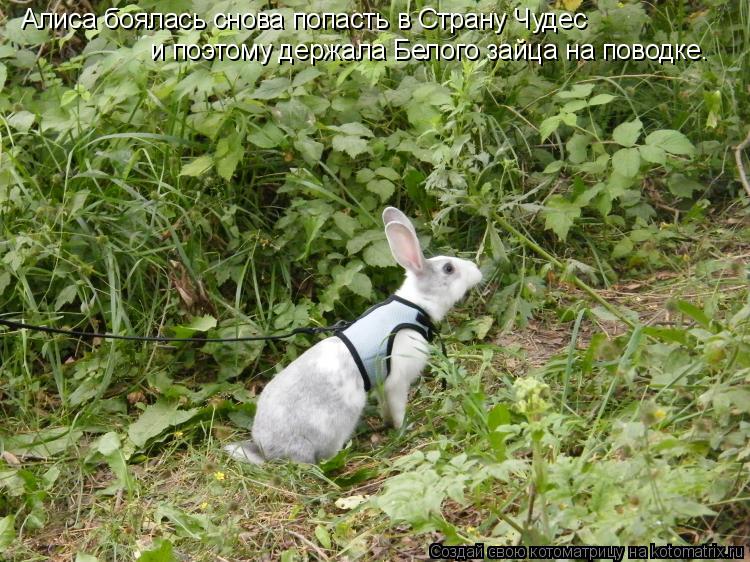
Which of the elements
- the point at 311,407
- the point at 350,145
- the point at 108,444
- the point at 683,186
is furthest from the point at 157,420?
the point at 683,186

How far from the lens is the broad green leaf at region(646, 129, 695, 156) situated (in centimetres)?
480

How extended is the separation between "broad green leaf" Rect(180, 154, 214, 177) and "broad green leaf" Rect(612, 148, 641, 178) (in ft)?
6.27

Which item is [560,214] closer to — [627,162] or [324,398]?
[627,162]

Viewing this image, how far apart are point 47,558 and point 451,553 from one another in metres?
1.56

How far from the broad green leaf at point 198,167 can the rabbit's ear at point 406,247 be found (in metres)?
1.04

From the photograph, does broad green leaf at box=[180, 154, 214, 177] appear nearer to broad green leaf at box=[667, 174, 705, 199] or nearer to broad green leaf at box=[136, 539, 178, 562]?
broad green leaf at box=[136, 539, 178, 562]

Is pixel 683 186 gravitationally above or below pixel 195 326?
above

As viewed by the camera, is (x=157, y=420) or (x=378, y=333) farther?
(x=157, y=420)

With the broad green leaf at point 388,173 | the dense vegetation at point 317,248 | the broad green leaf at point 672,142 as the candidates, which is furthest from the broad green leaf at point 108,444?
the broad green leaf at point 672,142

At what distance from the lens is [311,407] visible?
3.98 m

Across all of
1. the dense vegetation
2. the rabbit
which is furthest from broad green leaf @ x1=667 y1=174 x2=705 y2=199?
the rabbit

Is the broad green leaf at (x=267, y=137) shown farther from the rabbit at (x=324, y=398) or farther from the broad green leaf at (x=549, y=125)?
the broad green leaf at (x=549, y=125)

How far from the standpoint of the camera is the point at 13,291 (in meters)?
4.82

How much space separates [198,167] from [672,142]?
2.22 metres
